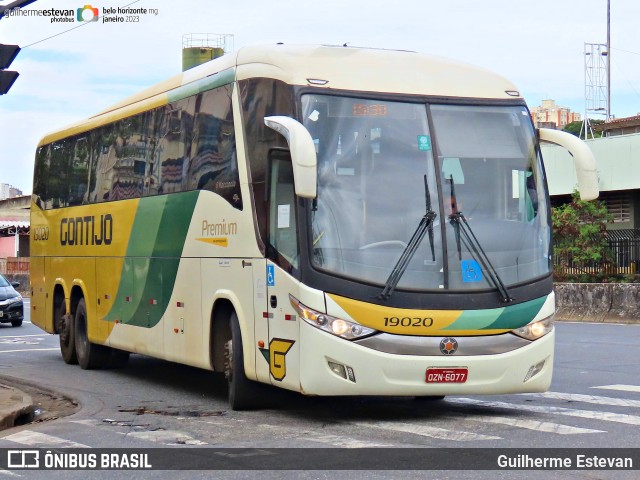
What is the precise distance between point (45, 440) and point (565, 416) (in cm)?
492

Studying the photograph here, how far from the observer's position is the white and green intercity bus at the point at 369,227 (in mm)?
10906

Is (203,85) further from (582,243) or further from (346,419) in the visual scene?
(582,243)

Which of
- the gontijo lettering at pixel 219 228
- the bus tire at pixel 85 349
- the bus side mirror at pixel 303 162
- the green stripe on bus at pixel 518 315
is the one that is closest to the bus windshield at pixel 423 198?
the green stripe on bus at pixel 518 315

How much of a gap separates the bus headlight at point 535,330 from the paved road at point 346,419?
2.62 ft

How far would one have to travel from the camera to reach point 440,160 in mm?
11453

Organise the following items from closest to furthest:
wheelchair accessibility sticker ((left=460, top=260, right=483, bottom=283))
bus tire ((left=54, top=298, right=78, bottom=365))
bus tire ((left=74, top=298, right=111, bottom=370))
Answer: wheelchair accessibility sticker ((left=460, top=260, right=483, bottom=283)) → bus tire ((left=74, top=298, right=111, bottom=370)) → bus tire ((left=54, top=298, right=78, bottom=365))

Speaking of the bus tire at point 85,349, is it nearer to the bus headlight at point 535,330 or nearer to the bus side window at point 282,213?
the bus side window at point 282,213

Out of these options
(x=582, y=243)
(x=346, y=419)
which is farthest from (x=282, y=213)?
(x=582, y=243)

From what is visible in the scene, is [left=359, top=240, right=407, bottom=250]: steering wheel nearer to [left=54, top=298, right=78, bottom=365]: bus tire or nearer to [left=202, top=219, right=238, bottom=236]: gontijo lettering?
[left=202, top=219, right=238, bottom=236]: gontijo lettering

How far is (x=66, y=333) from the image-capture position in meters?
19.4

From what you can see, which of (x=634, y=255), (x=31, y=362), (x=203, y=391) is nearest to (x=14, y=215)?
(x=634, y=255)

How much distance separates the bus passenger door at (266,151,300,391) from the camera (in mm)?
11281

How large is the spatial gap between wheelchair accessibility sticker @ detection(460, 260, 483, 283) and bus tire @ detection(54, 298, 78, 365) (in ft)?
31.3

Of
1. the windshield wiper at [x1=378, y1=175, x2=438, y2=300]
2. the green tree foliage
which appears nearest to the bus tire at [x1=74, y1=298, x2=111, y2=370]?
the windshield wiper at [x1=378, y1=175, x2=438, y2=300]
